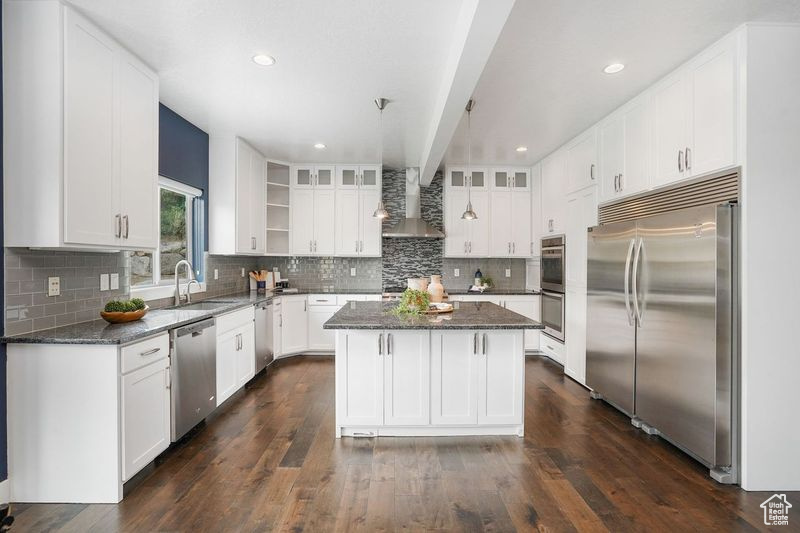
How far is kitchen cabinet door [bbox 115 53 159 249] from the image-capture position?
262 cm

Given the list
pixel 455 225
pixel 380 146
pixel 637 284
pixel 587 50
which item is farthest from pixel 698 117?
pixel 455 225

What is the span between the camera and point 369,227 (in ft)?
18.9

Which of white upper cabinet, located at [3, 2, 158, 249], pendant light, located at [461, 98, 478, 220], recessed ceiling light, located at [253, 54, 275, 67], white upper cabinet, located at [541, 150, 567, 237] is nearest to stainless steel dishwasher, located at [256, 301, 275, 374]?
white upper cabinet, located at [3, 2, 158, 249]

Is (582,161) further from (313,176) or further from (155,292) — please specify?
(155,292)

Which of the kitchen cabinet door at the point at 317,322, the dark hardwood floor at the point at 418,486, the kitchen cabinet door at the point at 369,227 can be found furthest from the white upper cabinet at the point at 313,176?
the dark hardwood floor at the point at 418,486

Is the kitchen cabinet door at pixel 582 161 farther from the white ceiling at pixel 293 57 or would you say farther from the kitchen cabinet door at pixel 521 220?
the white ceiling at pixel 293 57

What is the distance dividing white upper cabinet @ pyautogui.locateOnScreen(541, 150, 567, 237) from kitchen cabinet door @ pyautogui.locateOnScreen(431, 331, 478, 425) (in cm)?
248

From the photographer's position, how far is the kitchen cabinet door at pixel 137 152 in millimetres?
2615

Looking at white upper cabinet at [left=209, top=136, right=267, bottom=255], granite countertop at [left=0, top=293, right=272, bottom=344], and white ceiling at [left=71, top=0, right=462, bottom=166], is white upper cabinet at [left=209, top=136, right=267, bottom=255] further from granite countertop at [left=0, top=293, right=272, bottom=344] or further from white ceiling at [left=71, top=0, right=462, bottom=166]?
granite countertop at [left=0, top=293, right=272, bottom=344]

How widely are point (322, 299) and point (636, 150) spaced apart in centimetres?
389

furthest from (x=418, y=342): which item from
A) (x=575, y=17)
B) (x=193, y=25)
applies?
(x=193, y=25)

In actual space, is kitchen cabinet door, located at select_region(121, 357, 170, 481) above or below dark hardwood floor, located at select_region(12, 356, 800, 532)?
above

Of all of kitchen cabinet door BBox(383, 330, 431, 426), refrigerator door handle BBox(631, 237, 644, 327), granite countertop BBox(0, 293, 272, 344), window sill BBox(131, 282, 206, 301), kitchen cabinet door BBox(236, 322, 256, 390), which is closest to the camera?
granite countertop BBox(0, 293, 272, 344)

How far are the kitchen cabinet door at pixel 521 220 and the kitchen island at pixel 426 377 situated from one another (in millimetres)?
2989
